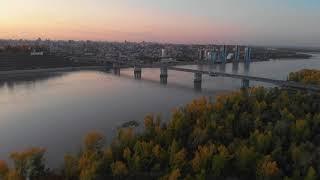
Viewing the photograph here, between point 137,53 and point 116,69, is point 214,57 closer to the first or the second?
point 137,53

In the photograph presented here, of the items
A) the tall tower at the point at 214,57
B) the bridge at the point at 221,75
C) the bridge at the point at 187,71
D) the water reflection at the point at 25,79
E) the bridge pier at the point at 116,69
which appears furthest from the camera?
the tall tower at the point at 214,57

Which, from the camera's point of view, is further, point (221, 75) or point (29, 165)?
point (221, 75)

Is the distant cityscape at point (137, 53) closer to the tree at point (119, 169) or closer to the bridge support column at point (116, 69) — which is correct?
the bridge support column at point (116, 69)

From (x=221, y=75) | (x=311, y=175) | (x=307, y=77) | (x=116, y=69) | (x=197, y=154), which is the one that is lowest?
(x=311, y=175)

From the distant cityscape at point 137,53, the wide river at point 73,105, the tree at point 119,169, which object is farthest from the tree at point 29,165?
the distant cityscape at point 137,53

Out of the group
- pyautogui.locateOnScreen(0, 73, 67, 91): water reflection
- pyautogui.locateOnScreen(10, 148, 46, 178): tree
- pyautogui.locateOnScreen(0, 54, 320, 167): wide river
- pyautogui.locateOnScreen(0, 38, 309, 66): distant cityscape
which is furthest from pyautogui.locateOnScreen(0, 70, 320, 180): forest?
pyautogui.locateOnScreen(0, 38, 309, 66): distant cityscape

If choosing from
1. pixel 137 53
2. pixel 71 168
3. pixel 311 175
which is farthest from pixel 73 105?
pixel 137 53
